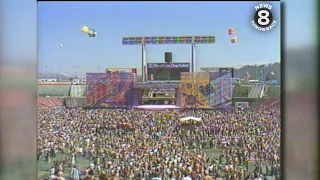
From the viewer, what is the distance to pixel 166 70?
137cm

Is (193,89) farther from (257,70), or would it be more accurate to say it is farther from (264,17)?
(264,17)

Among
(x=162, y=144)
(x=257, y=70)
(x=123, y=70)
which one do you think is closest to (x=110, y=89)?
(x=123, y=70)

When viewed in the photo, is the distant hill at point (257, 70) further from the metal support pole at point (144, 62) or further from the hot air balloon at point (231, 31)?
the metal support pole at point (144, 62)

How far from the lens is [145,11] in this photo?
135cm

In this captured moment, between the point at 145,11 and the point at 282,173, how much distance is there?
83 centimetres

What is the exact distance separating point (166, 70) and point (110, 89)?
25 centimetres

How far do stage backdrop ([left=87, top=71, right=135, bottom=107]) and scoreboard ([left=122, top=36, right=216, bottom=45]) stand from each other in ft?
0.45

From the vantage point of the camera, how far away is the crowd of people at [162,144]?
4.48 feet

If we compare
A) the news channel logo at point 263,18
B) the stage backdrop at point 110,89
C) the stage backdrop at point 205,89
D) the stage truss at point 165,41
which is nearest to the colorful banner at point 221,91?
the stage backdrop at point 205,89

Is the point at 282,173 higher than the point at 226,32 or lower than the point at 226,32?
lower

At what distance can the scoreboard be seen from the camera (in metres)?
1.36

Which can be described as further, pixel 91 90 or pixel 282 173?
pixel 91 90
